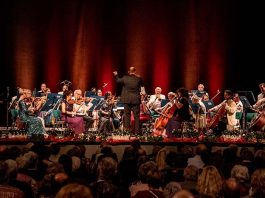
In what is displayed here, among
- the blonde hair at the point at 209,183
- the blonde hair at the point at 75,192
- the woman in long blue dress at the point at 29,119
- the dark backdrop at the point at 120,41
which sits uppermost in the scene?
the dark backdrop at the point at 120,41

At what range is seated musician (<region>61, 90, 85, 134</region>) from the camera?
12516 mm

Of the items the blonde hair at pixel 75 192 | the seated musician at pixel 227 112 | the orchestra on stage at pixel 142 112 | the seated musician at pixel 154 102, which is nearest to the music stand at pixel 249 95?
the orchestra on stage at pixel 142 112

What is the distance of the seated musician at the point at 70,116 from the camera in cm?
1252

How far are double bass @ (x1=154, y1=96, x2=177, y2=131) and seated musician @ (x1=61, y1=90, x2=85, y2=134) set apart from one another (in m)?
1.89

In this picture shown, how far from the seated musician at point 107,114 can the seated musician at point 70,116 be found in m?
1.09

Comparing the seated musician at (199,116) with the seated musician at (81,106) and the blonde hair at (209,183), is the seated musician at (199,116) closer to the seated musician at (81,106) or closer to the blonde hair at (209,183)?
the seated musician at (81,106)

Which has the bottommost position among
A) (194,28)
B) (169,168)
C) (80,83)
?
(169,168)

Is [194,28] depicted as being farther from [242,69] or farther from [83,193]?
[83,193]

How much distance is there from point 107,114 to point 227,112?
323 cm

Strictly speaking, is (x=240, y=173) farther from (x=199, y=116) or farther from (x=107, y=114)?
(x=107, y=114)

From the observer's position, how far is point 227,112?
12.7 metres

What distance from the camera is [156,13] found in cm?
1742

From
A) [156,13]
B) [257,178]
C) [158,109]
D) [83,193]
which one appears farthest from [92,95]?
[83,193]

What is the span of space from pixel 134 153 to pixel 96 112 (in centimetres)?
708
